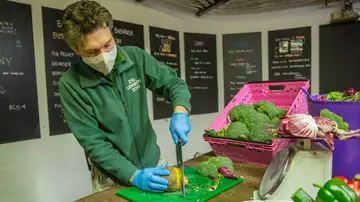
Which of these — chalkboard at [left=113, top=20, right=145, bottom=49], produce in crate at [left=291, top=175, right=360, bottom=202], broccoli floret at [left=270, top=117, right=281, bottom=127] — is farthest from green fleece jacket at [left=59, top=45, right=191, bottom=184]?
chalkboard at [left=113, top=20, right=145, bottom=49]

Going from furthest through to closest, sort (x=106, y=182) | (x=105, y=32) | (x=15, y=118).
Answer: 1. (x=15, y=118)
2. (x=106, y=182)
3. (x=105, y=32)

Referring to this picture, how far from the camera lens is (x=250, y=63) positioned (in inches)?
121

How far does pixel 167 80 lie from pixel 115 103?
0.26 meters

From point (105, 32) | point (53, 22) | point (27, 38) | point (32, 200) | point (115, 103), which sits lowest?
point (32, 200)

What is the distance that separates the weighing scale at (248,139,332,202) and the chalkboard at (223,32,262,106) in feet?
7.70

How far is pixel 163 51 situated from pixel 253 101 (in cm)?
139

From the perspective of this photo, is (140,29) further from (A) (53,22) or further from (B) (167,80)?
(B) (167,80)

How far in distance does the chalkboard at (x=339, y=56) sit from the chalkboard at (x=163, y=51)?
5.00 ft

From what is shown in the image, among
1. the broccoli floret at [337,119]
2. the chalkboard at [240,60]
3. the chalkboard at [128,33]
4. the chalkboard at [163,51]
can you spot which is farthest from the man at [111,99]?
the chalkboard at [240,60]

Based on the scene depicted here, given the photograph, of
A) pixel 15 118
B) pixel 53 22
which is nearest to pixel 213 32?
pixel 53 22

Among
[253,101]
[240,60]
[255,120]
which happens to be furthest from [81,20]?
[240,60]

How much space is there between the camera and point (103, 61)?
1054mm

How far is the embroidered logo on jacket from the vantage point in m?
1.16

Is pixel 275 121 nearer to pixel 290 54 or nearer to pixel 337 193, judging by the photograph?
pixel 337 193
